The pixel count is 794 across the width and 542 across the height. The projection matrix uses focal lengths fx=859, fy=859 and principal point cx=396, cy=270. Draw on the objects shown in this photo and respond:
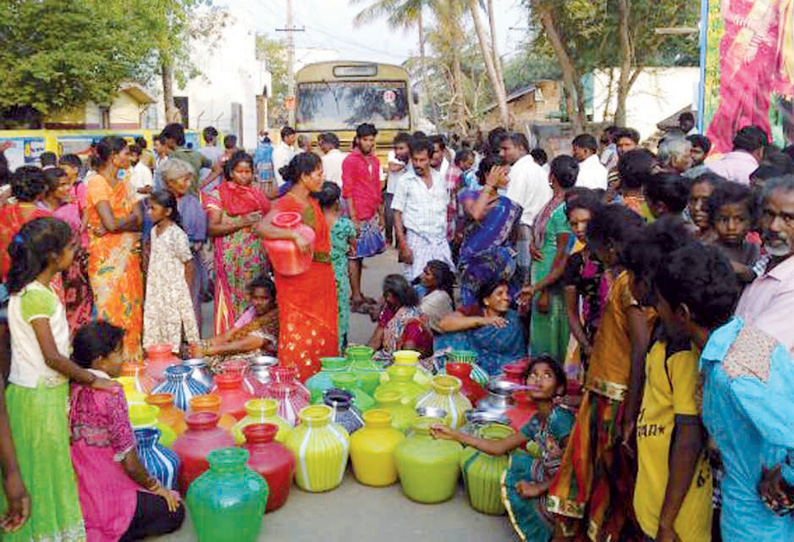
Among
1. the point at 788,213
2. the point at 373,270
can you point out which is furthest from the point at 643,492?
the point at 373,270

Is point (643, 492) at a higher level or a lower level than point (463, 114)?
lower

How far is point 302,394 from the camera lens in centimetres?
454

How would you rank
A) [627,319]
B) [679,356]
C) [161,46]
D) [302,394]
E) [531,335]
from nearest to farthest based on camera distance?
[679,356] → [627,319] → [302,394] → [531,335] → [161,46]

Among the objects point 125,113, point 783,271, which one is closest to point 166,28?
point 125,113

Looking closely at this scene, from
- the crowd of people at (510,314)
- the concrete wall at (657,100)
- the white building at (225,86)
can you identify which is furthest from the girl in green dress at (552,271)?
the white building at (225,86)

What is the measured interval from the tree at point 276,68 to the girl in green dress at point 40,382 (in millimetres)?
49254

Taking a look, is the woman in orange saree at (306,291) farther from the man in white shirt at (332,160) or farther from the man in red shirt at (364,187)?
the man in white shirt at (332,160)

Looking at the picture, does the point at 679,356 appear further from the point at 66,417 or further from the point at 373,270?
the point at 373,270

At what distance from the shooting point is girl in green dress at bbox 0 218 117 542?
9.98ft

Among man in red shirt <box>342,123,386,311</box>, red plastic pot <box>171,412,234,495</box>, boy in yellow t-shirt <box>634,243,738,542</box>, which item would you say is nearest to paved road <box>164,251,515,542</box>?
red plastic pot <box>171,412,234,495</box>

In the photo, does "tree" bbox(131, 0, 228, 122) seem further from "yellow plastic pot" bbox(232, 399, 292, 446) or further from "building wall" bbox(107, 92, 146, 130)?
"yellow plastic pot" bbox(232, 399, 292, 446)

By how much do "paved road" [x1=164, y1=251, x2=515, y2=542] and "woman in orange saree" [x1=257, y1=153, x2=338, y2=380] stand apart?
125cm

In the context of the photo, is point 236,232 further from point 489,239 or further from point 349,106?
point 349,106

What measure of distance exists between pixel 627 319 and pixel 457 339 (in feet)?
8.03
